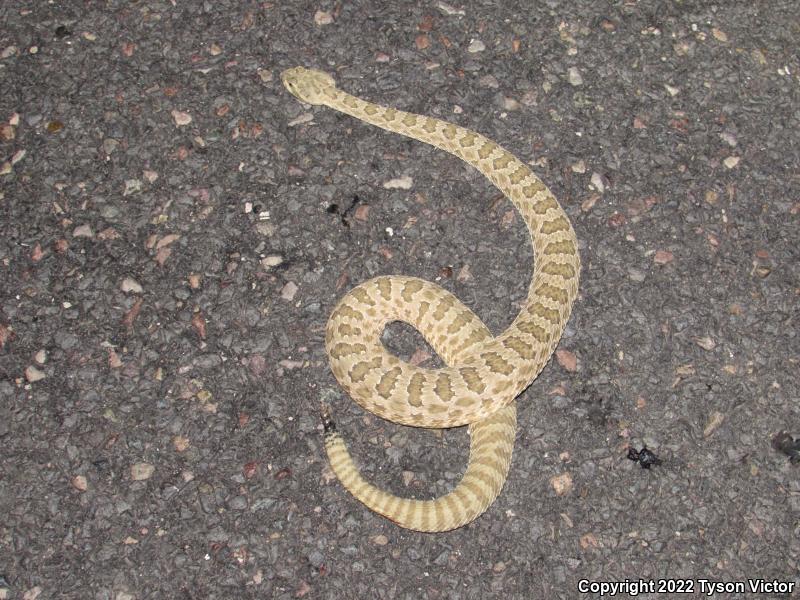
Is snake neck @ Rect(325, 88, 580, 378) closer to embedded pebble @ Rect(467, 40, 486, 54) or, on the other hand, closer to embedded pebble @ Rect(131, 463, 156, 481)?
embedded pebble @ Rect(467, 40, 486, 54)

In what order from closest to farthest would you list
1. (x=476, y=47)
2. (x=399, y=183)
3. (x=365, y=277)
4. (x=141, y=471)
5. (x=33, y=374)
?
(x=141, y=471), (x=33, y=374), (x=365, y=277), (x=399, y=183), (x=476, y=47)

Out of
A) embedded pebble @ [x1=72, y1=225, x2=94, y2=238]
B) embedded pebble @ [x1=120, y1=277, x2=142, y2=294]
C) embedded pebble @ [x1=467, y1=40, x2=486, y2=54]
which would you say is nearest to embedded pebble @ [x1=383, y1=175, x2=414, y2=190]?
embedded pebble @ [x1=467, y1=40, x2=486, y2=54]

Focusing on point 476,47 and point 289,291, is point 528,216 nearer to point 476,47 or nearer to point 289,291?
point 476,47

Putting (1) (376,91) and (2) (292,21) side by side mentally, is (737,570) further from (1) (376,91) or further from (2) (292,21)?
(2) (292,21)

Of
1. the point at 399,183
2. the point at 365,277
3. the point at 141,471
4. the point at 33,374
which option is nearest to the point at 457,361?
the point at 365,277

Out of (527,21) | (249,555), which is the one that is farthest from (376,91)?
(249,555)
